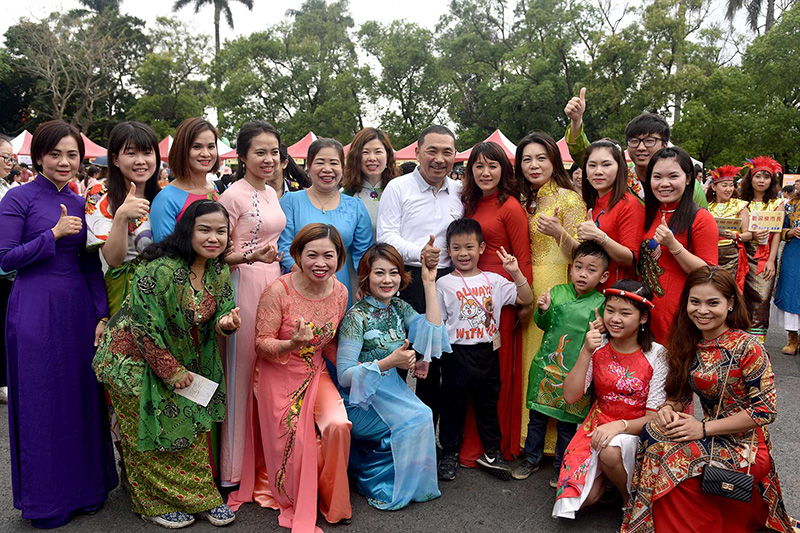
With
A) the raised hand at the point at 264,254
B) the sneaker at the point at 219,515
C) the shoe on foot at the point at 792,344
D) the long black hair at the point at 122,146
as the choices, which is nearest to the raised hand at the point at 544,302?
the raised hand at the point at 264,254

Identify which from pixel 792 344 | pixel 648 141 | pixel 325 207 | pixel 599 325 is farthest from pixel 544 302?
pixel 792 344

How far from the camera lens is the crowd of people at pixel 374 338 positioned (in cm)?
276

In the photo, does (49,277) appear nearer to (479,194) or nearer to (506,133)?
(479,194)

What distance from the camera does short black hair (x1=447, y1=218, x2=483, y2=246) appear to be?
11.4 feet

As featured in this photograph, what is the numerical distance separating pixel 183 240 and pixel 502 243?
1856 mm

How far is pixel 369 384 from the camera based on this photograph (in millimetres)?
3059

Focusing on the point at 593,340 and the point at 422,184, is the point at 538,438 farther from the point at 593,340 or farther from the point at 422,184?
the point at 422,184

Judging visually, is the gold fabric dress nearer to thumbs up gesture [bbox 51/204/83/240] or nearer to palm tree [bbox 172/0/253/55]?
thumbs up gesture [bbox 51/204/83/240]

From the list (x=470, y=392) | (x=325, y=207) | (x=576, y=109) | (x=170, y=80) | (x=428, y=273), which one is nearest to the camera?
(x=428, y=273)

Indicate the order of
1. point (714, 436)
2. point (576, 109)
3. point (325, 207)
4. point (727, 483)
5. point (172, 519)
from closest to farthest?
point (727, 483) < point (714, 436) < point (172, 519) < point (325, 207) < point (576, 109)

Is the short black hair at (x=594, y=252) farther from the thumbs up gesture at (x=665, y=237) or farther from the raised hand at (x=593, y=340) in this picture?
the raised hand at (x=593, y=340)

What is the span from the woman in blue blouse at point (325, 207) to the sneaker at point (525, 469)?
1533mm

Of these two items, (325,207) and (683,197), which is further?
(325,207)

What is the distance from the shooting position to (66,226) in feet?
9.17
